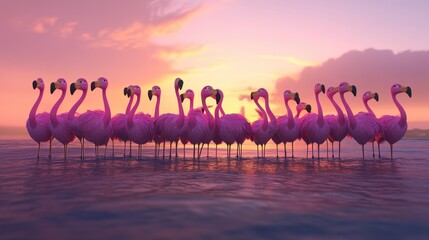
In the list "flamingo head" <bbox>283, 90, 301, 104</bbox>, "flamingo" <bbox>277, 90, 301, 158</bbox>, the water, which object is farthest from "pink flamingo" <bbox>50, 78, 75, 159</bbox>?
"flamingo head" <bbox>283, 90, 301, 104</bbox>

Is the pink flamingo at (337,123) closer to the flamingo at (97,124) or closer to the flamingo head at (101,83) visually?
the flamingo at (97,124)

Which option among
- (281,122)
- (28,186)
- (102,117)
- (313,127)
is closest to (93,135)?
(102,117)

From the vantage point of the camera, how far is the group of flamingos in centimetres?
1185

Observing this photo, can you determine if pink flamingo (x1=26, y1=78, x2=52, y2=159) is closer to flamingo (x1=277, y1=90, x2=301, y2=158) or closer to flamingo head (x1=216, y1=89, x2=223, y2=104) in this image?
flamingo head (x1=216, y1=89, x2=223, y2=104)

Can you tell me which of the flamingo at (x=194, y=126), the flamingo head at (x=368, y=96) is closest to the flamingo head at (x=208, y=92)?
the flamingo at (x=194, y=126)

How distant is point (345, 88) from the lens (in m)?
13.1

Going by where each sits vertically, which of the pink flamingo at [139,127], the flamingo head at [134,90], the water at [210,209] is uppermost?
the flamingo head at [134,90]

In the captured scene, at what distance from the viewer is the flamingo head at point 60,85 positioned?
12.1 meters

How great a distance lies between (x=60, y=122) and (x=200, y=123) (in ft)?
15.8

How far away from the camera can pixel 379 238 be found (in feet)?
10.4

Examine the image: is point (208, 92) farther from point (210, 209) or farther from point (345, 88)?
point (210, 209)

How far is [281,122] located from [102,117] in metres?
6.54

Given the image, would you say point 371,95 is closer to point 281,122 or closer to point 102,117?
point 281,122

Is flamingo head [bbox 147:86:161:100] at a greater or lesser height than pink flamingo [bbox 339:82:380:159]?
greater
